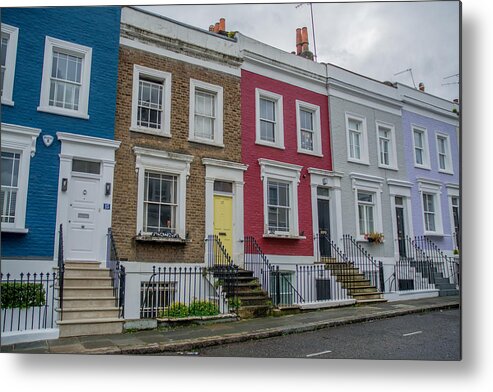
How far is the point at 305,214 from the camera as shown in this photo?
8266mm

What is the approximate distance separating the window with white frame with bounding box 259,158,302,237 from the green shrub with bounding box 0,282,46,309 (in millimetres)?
3828

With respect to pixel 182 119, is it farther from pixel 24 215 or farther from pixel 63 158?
pixel 24 215

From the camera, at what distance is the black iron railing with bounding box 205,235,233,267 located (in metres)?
7.67

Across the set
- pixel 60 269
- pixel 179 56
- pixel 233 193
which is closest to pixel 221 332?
pixel 60 269

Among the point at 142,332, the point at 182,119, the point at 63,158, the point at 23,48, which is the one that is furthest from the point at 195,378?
the point at 23,48

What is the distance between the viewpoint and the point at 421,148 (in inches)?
296

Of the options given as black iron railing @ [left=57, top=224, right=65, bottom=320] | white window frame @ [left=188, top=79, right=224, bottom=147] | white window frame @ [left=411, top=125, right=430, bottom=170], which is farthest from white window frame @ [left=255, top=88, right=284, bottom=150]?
black iron railing @ [left=57, top=224, right=65, bottom=320]

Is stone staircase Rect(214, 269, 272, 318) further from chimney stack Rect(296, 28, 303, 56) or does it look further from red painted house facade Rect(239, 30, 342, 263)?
chimney stack Rect(296, 28, 303, 56)

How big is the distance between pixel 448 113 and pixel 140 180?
188 inches

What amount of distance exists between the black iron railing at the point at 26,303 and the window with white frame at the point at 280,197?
3.77 metres

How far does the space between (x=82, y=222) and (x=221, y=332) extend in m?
2.54

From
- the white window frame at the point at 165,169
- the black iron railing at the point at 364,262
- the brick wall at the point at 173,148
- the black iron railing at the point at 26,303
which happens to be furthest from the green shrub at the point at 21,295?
the black iron railing at the point at 364,262

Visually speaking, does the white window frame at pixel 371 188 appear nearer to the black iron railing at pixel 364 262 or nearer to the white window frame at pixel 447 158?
the black iron railing at pixel 364 262

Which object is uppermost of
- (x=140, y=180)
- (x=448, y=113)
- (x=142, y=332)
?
(x=448, y=113)
